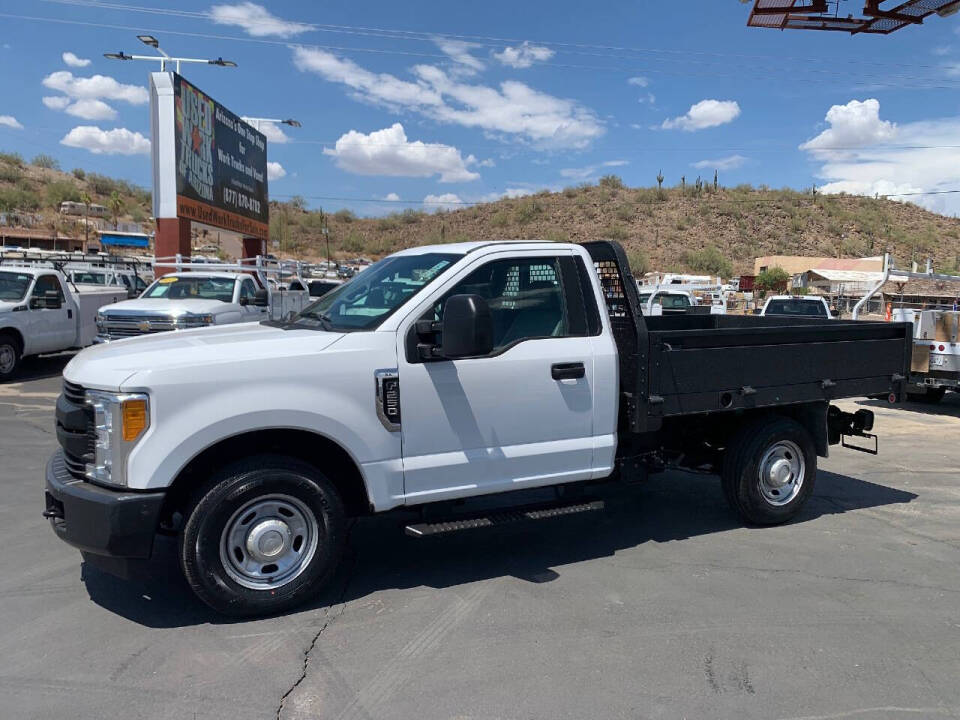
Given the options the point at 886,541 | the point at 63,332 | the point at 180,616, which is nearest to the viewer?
the point at 180,616

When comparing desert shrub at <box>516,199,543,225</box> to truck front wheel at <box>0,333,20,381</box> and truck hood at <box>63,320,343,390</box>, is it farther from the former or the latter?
truck hood at <box>63,320,343,390</box>

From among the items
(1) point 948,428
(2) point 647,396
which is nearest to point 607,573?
(2) point 647,396

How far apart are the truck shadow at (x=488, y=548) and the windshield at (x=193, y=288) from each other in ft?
30.0

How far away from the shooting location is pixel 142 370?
3881 millimetres

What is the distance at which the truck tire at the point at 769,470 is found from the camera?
19.2 feet

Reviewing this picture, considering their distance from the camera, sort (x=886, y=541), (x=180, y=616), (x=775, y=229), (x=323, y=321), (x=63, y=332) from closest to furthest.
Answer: (x=180, y=616), (x=323, y=321), (x=886, y=541), (x=63, y=332), (x=775, y=229)

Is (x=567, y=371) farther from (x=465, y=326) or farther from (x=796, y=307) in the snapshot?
(x=796, y=307)

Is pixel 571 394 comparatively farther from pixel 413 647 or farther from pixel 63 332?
pixel 63 332

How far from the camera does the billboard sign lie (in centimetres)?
1920

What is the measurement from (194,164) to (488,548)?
60.4ft

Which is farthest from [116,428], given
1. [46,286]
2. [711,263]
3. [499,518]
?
[711,263]

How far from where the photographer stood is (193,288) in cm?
1398

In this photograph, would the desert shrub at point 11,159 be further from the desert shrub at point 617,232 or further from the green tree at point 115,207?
the desert shrub at point 617,232

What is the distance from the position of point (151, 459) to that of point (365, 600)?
1.48 meters
